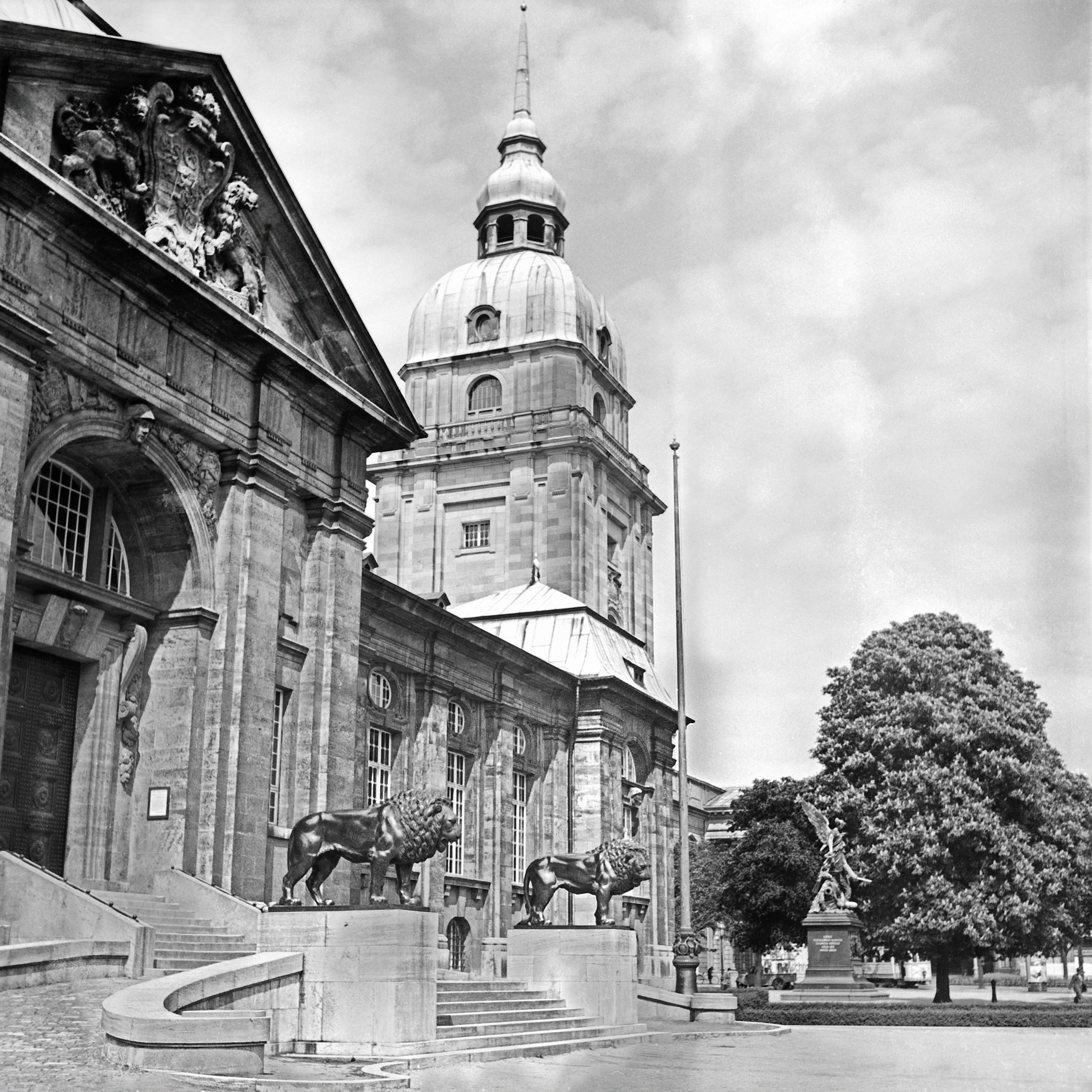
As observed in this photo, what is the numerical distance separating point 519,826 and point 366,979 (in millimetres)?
27077

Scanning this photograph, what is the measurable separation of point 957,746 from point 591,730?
41.3 feet

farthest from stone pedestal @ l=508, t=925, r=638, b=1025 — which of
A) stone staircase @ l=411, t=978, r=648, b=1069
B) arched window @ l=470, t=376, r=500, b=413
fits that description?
arched window @ l=470, t=376, r=500, b=413

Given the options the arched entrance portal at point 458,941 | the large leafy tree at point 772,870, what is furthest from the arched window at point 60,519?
the large leafy tree at point 772,870

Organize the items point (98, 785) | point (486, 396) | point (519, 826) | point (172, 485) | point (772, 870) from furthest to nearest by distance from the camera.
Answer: point (486, 396) → point (772, 870) → point (519, 826) → point (172, 485) → point (98, 785)

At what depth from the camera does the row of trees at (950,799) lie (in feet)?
136

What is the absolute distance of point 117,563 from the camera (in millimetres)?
25531

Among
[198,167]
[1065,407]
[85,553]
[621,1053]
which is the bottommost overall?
[621,1053]

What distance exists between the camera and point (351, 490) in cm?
2920

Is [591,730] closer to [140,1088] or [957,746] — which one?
[957,746]

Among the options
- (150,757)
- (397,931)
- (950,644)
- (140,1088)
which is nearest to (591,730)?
(950,644)

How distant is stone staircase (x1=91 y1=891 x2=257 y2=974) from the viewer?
2070cm

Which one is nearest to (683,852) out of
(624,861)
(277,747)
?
(624,861)

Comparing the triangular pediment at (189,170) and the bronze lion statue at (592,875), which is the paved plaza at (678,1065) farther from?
the triangular pediment at (189,170)

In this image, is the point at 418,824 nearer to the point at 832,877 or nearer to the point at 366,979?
the point at 366,979
